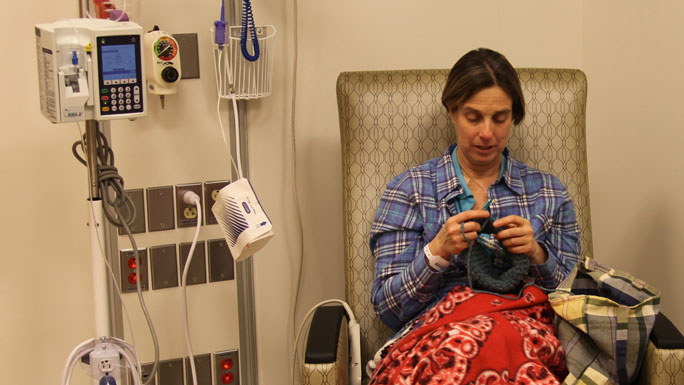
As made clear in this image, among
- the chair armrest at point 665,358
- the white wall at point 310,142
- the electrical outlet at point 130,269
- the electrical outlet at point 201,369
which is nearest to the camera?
the chair armrest at point 665,358

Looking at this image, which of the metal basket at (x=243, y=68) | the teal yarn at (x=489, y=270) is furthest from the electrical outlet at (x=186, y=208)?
the teal yarn at (x=489, y=270)

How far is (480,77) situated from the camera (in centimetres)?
189

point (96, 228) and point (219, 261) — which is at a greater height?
point (96, 228)

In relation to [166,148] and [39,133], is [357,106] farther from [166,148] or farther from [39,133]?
[39,133]

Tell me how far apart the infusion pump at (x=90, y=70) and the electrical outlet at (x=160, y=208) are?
1.67 ft

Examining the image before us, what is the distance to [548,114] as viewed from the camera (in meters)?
2.15

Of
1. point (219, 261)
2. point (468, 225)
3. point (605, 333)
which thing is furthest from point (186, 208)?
point (605, 333)

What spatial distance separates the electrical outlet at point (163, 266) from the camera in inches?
88.3

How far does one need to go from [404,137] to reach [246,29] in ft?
1.62

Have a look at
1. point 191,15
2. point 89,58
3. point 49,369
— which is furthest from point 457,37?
point 49,369

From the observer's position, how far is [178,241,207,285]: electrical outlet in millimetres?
2271

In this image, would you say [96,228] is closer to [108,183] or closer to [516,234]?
[108,183]

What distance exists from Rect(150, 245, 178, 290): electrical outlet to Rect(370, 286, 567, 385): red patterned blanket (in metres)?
0.73

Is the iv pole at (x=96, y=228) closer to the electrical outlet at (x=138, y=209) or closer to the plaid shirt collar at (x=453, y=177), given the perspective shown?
the electrical outlet at (x=138, y=209)
